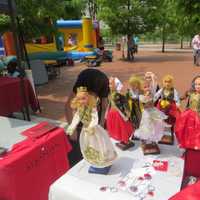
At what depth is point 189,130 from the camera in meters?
2.13

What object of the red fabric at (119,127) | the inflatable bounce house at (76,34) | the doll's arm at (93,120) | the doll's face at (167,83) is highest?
the inflatable bounce house at (76,34)

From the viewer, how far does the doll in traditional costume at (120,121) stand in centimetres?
228

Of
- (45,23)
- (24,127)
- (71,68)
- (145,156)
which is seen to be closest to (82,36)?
(71,68)

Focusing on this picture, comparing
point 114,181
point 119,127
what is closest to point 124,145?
point 119,127

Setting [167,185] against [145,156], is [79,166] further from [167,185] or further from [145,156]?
[167,185]

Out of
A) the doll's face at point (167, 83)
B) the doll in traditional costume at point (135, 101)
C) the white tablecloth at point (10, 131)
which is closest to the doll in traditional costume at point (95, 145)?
the doll in traditional costume at point (135, 101)

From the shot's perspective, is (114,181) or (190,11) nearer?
(114,181)

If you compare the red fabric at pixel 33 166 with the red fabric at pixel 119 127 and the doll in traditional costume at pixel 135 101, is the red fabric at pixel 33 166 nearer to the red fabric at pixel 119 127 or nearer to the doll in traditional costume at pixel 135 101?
the red fabric at pixel 119 127

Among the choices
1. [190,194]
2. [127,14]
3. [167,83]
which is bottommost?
[190,194]

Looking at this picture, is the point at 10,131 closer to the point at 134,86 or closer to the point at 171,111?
the point at 134,86

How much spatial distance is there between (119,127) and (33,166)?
78cm

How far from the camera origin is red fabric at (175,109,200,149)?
2.11 metres

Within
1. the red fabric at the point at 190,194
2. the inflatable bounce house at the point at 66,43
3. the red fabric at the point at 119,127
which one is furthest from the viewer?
the inflatable bounce house at the point at 66,43

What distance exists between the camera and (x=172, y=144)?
239 cm
